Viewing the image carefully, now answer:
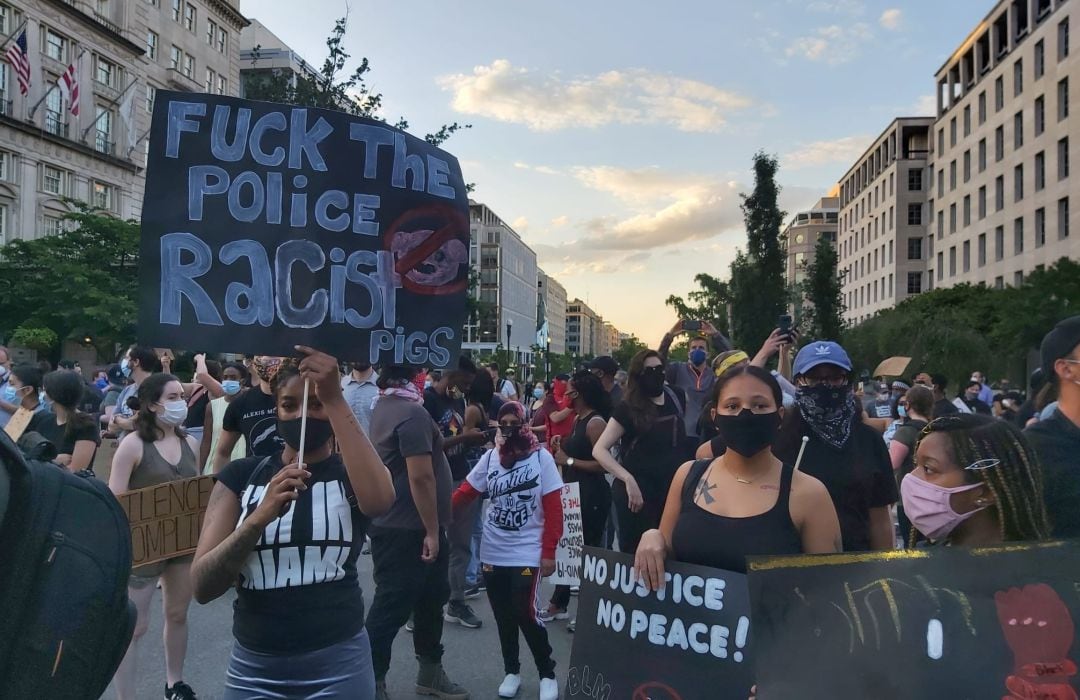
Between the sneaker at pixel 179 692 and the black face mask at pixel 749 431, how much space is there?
3.63 m

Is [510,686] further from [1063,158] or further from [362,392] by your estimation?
[1063,158]

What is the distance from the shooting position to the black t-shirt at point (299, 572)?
284 cm

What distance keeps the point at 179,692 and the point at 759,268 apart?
177 feet

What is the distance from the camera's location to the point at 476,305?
74.6 feet

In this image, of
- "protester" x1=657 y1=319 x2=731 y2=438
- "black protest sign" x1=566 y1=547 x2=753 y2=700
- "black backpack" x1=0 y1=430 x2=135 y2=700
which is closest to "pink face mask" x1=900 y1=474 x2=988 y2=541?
"black protest sign" x1=566 y1=547 x2=753 y2=700

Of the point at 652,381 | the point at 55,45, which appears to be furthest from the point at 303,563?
the point at 55,45

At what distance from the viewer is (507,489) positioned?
530 cm

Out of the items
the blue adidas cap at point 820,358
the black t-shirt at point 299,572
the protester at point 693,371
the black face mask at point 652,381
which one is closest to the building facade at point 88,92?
the protester at point 693,371

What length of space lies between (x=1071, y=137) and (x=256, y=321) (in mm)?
52011

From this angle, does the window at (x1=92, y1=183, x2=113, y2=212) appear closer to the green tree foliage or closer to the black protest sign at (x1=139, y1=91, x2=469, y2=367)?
the green tree foliage

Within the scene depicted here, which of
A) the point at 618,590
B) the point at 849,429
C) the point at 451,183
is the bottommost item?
the point at 618,590

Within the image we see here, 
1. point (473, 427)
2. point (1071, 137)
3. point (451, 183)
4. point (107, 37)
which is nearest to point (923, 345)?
point (1071, 137)

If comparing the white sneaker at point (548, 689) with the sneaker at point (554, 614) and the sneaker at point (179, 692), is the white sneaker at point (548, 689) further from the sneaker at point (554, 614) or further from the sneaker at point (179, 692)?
the sneaker at point (179, 692)

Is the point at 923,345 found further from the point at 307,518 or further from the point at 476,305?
the point at 307,518
